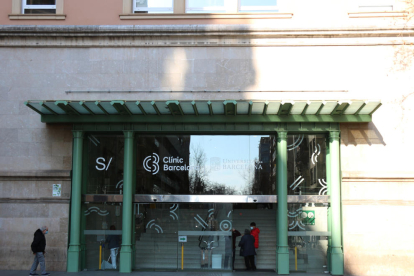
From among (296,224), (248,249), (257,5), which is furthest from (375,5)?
(248,249)

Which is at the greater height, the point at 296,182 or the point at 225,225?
the point at 296,182

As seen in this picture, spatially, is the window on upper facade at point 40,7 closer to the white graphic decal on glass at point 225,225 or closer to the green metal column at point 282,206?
the green metal column at point 282,206

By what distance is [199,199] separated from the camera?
50.4ft

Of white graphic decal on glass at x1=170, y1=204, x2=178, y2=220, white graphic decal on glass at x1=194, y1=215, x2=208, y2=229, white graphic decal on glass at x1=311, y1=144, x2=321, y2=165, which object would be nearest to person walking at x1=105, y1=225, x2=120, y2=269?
white graphic decal on glass at x1=170, y1=204, x2=178, y2=220

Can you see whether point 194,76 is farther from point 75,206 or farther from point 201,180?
point 75,206

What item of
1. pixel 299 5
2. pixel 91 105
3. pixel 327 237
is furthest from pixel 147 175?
pixel 299 5

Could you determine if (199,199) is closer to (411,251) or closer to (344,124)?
(344,124)

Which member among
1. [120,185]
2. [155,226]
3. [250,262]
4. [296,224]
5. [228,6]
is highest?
[228,6]

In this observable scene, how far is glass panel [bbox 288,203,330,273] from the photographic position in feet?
49.0

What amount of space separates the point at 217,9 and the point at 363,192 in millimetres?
7994

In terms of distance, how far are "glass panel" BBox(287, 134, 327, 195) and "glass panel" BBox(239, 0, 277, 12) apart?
4.61 meters

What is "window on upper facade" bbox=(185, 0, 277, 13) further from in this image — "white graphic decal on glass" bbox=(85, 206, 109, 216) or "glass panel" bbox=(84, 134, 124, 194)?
"white graphic decal on glass" bbox=(85, 206, 109, 216)

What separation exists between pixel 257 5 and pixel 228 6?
1030mm

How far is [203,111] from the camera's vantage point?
14938mm
